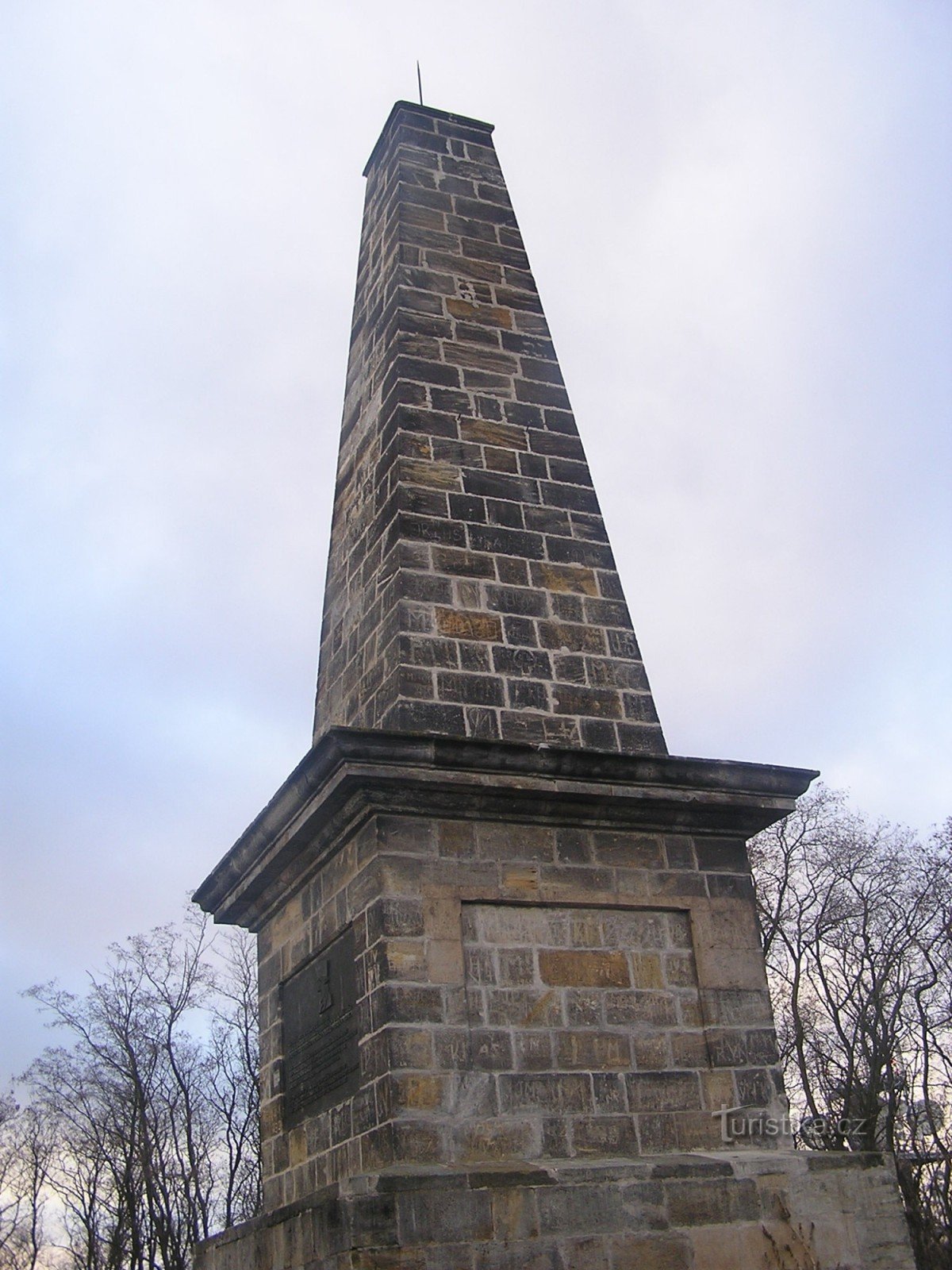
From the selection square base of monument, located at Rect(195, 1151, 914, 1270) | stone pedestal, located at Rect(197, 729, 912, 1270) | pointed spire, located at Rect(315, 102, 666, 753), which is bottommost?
square base of monument, located at Rect(195, 1151, 914, 1270)

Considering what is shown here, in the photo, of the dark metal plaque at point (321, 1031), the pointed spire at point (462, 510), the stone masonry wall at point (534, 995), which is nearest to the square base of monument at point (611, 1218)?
the stone masonry wall at point (534, 995)

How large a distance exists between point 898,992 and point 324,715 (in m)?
16.3

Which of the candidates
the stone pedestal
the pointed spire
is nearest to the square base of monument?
the stone pedestal

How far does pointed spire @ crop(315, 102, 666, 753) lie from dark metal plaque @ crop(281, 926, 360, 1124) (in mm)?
1285

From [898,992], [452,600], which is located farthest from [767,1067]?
[898,992]

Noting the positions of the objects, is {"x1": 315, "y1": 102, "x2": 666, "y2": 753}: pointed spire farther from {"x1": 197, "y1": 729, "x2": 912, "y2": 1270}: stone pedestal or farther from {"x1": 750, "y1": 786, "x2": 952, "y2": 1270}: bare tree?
{"x1": 750, "y1": 786, "x2": 952, "y2": 1270}: bare tree

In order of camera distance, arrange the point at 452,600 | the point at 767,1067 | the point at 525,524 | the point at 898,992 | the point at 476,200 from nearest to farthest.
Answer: the point at 767,1067
the point at 452,600
the point at 525,524
the point at 476,200
the point at 898,992

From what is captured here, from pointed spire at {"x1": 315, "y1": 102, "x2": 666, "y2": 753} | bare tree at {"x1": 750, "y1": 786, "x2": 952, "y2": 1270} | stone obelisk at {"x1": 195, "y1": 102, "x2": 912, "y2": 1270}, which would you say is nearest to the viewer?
stone obelisk at {"x1": 195, "y1": 102, "x2": 912, "y2": 1270}

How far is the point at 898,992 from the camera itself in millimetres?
20859

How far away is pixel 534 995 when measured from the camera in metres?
5.84

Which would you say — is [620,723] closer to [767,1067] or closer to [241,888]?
[767,1067]

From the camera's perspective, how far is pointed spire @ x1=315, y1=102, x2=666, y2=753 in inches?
268

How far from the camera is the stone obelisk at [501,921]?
210 inches

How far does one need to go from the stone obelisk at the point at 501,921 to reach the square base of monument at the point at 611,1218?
13mm
